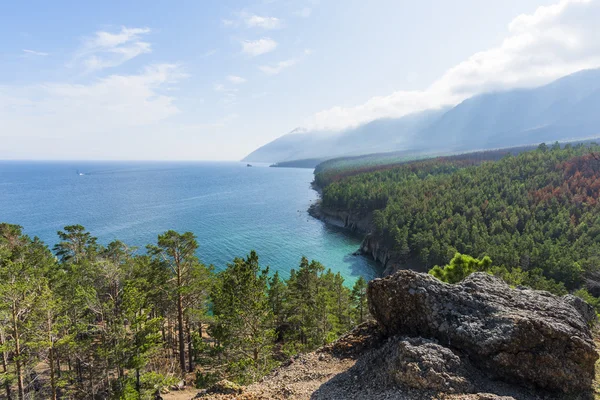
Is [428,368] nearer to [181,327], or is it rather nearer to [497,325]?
[497,325]

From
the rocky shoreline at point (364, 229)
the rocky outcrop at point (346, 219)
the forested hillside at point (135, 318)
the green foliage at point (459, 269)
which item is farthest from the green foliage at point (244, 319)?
the rocky outcrop at point (346, 219)

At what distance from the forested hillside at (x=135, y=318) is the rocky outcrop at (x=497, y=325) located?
38.5 ft

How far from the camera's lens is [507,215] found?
71875mm

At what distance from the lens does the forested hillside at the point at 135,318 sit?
1895 centimetres

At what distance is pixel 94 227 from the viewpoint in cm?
9581

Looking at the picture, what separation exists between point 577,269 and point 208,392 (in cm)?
5709

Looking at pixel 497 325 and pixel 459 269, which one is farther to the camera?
pixel 459 269

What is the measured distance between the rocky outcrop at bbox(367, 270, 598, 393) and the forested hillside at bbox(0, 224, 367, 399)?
1174 cm

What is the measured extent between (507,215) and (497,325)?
72.2 m

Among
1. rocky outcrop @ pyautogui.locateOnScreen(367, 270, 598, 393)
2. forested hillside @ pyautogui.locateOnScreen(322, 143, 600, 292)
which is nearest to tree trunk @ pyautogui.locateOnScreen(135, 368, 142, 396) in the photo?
rocky outcrop @ pyautogui.locateOnScreen(367, 270, 598, 393)

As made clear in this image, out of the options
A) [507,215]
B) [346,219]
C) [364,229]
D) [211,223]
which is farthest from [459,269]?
[211,223]

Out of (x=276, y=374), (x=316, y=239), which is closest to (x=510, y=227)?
(x=316, y=239)

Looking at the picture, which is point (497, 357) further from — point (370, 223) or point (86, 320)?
point (370, 223)

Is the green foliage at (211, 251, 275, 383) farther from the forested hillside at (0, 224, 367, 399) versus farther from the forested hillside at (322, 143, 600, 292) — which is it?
the forested hillside at (322, 143, 600, 292)
